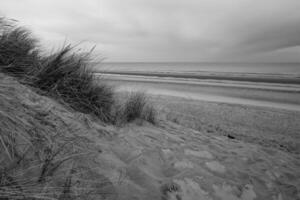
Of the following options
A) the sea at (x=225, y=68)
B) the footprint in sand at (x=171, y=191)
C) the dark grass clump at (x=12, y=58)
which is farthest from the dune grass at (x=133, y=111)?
the sea at (x=225, y=68)

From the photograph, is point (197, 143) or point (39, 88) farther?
point (197, 143)

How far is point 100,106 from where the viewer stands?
2.98 m

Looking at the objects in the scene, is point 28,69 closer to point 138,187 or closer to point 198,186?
point 138,187

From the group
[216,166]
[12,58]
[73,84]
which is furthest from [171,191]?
[12,58]

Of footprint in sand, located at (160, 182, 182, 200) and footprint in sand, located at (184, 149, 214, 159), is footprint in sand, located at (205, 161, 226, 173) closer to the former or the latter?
footprint in sand, located at (184, 149, 214, 159)

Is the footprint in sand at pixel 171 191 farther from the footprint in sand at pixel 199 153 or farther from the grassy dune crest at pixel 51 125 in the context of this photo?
the footprint in sand at pixel 199 153

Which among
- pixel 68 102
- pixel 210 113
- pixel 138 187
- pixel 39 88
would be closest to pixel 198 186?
pixel 138 187

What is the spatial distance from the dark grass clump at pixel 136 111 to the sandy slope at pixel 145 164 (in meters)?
0.28

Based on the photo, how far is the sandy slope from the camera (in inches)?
61.4

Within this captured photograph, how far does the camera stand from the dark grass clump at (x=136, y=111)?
3.22 metres

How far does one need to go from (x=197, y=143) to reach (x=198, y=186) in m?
1.23

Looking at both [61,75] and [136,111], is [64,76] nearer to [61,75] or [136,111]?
[61,75]

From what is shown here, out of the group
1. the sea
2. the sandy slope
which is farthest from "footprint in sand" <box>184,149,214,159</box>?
the sea

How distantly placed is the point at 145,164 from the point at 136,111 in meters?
1.45
